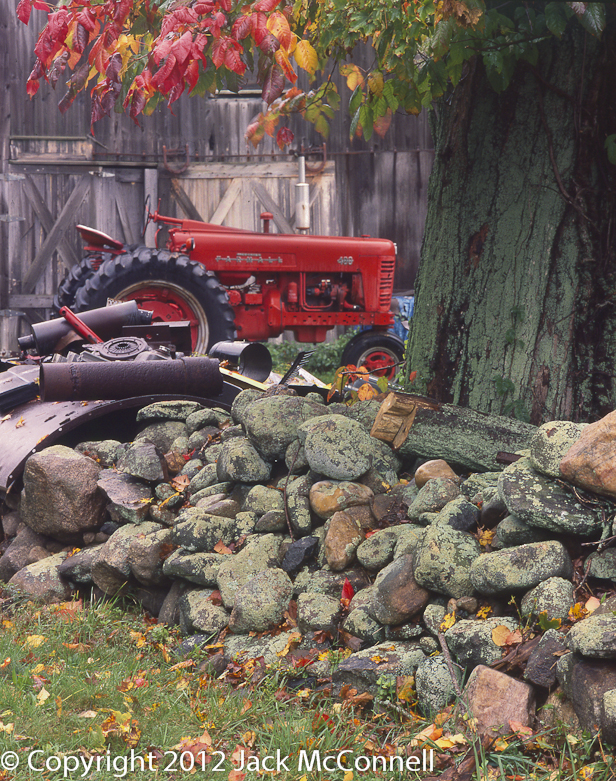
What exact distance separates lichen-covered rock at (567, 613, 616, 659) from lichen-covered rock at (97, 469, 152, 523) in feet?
7.00

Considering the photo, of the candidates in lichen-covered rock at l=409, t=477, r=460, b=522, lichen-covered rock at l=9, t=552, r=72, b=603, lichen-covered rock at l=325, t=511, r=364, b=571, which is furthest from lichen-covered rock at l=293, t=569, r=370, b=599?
lichen-covered rock at l=9, t=552, r=72, b=603

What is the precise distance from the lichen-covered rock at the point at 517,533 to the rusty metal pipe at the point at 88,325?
345 cm

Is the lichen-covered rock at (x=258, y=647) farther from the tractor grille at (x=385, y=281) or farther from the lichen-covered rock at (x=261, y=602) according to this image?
the tractor grille at (x=385, y=281)

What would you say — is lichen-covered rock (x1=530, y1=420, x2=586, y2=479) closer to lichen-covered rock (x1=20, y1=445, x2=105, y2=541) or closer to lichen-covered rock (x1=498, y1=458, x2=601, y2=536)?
lichen-covered rock (x1=498, y1=458, x2=601, y2=536)

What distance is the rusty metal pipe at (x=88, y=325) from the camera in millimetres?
5086

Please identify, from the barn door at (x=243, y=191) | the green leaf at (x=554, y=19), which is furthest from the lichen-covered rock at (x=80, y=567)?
the barn door at (x=243, y=191)

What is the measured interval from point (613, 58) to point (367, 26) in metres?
1.02

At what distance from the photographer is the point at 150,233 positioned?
36.6 feet

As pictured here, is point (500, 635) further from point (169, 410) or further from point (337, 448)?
point (169, 410)

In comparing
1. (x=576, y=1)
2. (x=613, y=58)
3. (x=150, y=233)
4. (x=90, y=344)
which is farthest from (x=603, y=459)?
(x=150, y=233)

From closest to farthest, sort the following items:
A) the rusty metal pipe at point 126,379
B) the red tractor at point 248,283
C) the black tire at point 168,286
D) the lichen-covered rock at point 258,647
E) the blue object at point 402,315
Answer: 1. the lichen-covered rock at point 258,647
2. the rusty metal pipe at point 126,379
3. the black tire at point 168,286
4. the red tractor at point 248,283
5. the blue object at point 402,315

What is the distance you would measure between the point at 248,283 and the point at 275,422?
213 inches

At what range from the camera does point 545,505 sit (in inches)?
96.9

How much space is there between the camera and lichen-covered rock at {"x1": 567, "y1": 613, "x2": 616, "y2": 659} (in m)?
1.97
